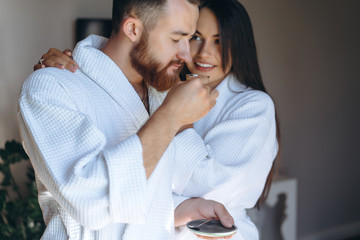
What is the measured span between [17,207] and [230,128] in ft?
5.10

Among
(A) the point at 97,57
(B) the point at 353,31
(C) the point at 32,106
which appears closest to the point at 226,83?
(A) the point at 97,57

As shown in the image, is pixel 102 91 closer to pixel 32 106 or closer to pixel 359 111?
pixel 32 106

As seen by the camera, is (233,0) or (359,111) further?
(359,111)

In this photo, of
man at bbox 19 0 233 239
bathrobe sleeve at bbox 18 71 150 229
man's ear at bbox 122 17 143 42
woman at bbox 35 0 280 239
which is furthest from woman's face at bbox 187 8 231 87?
bathrobe sleeve at bbox 18 71 150 229

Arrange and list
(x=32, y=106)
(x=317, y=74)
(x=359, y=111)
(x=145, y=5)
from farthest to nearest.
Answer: (x=359, y=111), (x=317, y=74), (x=145, y=5), (x=32, y=106)

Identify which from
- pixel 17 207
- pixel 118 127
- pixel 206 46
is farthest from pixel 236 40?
pixel 17 207

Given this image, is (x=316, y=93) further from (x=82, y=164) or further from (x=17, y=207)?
(x=82, y=164)

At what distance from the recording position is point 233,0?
173 cm

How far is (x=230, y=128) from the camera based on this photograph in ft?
5.22

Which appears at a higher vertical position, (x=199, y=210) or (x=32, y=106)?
(x=32, y=106)

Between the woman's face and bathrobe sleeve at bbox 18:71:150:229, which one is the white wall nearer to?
the woman's face

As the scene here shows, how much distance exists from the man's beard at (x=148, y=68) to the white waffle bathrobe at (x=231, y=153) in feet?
0.61

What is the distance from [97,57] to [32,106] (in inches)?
11.3

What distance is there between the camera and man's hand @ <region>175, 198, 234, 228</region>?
1.24m
